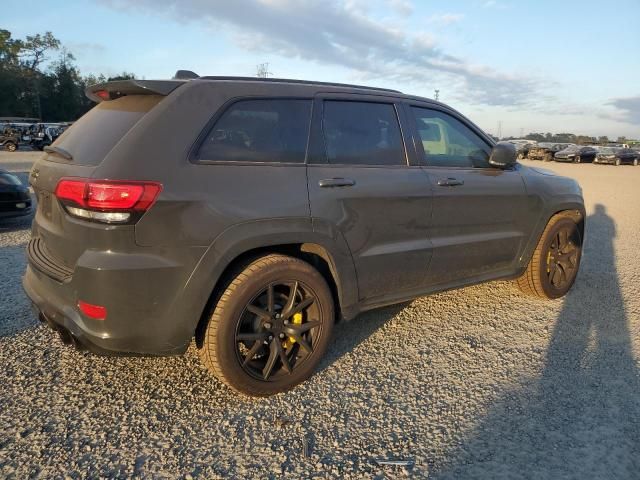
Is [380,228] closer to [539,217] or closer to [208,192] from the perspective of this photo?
[208,192]

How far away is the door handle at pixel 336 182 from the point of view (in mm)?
2875

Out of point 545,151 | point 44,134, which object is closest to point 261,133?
point 44,134

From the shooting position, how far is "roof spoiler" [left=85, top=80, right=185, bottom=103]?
2613mm

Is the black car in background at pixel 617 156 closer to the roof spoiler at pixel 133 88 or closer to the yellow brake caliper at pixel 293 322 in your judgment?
the yellow brake caliper at pixel 293 322

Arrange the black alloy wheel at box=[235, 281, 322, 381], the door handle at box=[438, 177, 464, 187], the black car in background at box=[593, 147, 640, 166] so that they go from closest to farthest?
the black alloy wheel at box=[235, 281, 322, 381] → the door handle at box=[438, 177, 464, 187] → the black car in background at box=[593, 147, 640, 166]

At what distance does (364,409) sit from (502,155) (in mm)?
2362

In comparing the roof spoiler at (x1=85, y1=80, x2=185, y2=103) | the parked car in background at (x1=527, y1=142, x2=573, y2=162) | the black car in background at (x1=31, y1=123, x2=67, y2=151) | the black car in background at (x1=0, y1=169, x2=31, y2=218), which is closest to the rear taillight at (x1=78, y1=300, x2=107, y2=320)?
the roof spoiler at (x1=85, y1=80, x2=185, y2=103)

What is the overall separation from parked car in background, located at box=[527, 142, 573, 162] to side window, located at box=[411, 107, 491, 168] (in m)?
41.3

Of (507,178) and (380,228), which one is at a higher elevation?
(507,178)

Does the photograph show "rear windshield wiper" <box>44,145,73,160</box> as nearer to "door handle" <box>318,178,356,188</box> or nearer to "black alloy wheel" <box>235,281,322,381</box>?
"black alloy wheel" <box>235,281,322,381</box>

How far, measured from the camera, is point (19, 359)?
311cm

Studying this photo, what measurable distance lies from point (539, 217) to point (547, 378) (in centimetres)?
170

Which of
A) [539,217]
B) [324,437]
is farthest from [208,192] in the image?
[539,217]

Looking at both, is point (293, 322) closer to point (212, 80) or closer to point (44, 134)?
point (212, 80)
